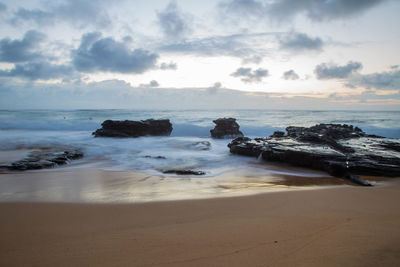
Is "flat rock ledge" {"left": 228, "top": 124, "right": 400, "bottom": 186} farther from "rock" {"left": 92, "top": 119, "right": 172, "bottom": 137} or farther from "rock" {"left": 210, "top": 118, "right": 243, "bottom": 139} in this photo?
"rock" {"left": 92, "top": 119, "right": 172, "bottom": 137}

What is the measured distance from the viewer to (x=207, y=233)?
100 inches

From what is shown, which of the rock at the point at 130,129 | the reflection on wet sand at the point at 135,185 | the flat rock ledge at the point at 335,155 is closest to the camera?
the reflection on wet sand at the point at 135,185

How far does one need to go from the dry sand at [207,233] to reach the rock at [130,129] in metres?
14.3

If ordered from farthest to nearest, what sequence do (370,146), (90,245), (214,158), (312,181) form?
(214,158), (370,146), (312,181), (90,245)

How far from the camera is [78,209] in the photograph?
3.41 m

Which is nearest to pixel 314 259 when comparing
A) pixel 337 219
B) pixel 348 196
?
pixel 337 219

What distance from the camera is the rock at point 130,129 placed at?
17.5 metres

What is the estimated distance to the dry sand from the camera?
2025 millimetres

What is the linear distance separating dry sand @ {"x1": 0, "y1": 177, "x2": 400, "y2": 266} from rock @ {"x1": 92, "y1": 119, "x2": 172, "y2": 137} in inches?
562

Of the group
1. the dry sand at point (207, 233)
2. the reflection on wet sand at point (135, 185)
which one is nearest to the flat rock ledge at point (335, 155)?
the reflection on wet sand at point (135, 185)

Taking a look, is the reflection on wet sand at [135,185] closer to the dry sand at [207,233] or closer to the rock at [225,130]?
the dry sand at [207,233]

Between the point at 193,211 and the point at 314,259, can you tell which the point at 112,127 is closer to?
the point at 193,211

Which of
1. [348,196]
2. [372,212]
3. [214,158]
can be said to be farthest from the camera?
[214,158]

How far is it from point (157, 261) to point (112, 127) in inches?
675
